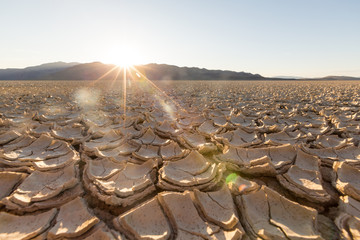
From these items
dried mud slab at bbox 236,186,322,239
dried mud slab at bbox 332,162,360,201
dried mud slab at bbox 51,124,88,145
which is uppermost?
dried mud slab at bbox 332,162,360,201

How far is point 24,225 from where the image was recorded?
78cm

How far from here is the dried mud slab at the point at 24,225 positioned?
0.73 metres

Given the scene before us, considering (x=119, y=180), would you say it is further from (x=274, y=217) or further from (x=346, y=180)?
(x=346, y=180)

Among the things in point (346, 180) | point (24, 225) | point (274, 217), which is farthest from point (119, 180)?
point (346, 180)

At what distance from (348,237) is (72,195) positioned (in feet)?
3.97

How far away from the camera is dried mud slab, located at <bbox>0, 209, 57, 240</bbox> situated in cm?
73

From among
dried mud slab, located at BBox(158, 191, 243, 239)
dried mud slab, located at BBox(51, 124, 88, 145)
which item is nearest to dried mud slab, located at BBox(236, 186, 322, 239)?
dried mud slab, located at BBox(158, 191, 243, 239)

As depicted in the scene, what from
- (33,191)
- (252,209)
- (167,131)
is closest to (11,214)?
(33,191)

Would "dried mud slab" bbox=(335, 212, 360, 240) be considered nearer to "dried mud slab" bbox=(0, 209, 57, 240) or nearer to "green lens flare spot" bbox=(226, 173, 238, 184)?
"green lens flare spot" bbox=(226, 173, 238, 184)

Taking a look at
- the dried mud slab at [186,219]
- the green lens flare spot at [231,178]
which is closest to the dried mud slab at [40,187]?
the dried mud slab at [186,219]

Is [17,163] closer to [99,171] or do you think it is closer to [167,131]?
[99,171]

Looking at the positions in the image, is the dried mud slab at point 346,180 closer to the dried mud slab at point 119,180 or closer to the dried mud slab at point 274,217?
the dried mud slab at point 274,217

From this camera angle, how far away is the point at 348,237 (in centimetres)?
74

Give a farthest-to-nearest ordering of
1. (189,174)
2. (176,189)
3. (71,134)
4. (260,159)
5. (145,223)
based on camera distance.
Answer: (71,134) → (260,159) → (189,174) → (176,189) → (145,223)
